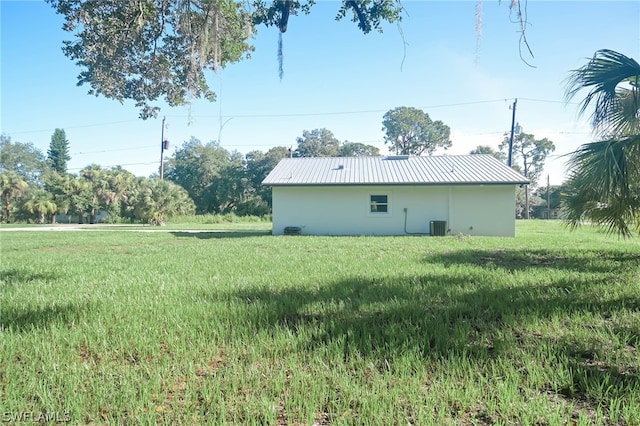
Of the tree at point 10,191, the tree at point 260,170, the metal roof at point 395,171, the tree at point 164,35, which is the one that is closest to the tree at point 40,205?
the tree at point 10,191

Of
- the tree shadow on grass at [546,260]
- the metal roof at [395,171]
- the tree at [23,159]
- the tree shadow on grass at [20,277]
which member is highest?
the tree at [23,159]

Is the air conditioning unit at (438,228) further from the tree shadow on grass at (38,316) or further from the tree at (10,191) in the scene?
the tree at (10,191)

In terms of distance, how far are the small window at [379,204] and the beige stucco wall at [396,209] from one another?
0.20 m

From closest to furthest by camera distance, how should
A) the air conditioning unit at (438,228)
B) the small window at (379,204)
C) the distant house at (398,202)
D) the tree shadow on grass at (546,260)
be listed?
the tree shadow on grass at (546,260) < the air conditioning unit at (438,228) < the distant house at (398,202) < the small window at (379,204)

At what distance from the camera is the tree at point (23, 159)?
205 feet

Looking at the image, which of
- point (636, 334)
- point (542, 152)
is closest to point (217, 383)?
point (636, 334)

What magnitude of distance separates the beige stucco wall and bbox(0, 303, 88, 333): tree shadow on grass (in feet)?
42.7

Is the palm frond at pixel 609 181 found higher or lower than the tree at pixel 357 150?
lower

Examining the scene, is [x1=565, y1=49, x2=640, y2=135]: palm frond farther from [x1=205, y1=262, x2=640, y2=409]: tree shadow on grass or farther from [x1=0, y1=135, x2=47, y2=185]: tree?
[x1=0, y1=135, x2=47, y2=185]: tree

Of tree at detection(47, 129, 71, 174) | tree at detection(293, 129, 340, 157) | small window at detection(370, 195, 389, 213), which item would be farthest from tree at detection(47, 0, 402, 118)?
tree at detection(47, 129, 71, 174)

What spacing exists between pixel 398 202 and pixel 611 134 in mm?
10971

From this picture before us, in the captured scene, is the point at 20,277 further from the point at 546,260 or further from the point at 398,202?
the point at 398,202

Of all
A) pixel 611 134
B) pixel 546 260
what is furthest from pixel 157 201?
pixel 611 134

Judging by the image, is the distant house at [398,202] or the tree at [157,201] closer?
the distant house at [398,202]
